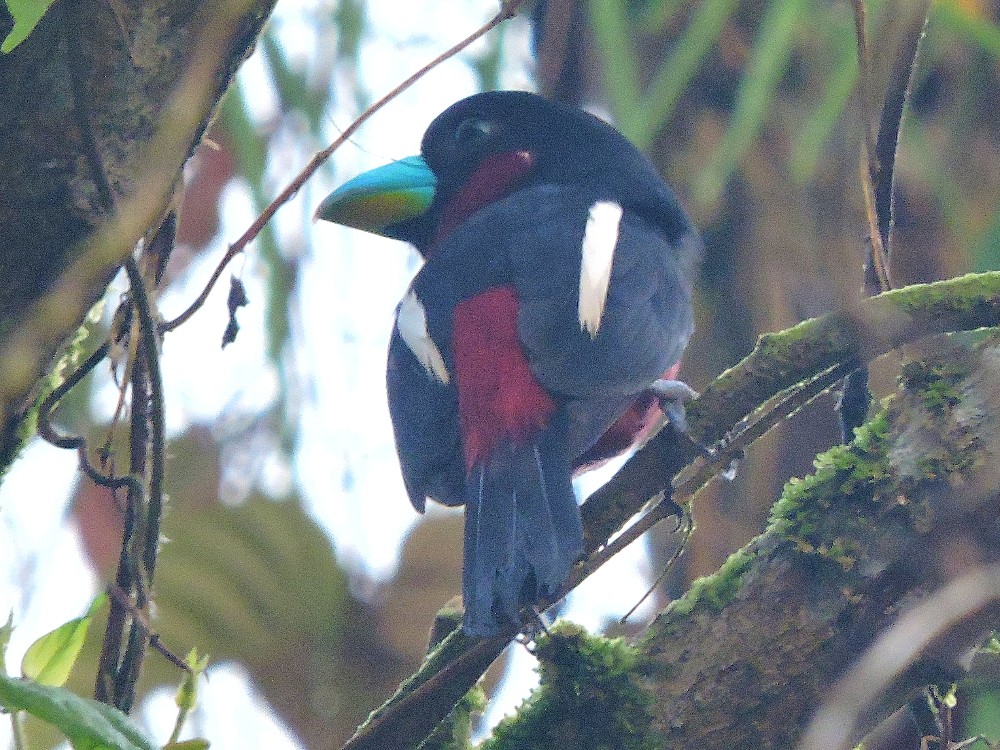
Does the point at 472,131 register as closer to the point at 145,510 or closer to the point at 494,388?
the point at 494,388

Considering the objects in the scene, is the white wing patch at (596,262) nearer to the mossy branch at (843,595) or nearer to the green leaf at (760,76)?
the mossy branch at (843,595)

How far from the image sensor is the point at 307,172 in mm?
1748

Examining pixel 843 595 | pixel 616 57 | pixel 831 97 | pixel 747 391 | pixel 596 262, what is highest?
pixel 616 57

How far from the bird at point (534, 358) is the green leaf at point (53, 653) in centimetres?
51

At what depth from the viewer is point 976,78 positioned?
3.72m

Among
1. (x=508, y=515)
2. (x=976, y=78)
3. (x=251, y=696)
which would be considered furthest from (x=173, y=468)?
(x=976, y=78)

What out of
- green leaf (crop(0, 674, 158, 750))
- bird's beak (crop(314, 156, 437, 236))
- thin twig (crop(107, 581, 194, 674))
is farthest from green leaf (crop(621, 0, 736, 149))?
green leaf (crop(0, 674, 158, 750))

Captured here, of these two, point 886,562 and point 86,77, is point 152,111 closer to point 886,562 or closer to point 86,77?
point 86,77

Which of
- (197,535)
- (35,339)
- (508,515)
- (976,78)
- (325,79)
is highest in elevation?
(325,79)

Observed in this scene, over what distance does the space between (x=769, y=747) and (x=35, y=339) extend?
84 cm

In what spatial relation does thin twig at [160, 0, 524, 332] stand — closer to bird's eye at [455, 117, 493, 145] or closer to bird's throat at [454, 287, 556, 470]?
bird's throat at [454, 287, 556, 470]

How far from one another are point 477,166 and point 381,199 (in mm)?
211

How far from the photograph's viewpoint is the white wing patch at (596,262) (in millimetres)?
2158

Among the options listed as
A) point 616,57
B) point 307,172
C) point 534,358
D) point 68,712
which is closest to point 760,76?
point 616,57
